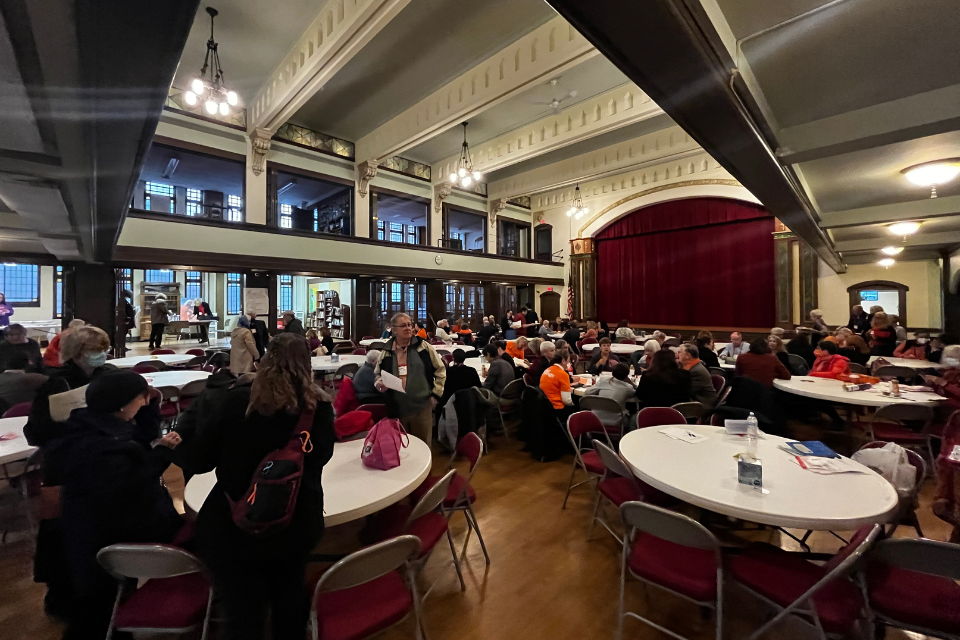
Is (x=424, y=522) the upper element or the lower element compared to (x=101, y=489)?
lower

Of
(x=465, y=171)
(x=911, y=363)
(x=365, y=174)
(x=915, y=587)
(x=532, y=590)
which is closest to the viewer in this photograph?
(x=915, y=587)

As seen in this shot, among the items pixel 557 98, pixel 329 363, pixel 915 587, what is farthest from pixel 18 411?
pixel 557 98

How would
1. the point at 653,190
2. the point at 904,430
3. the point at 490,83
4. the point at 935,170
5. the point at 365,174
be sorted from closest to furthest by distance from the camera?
the point at 904,430 < the point at 935,170 < the point at 490,83 < the point at 365,174 < the point at 653,190

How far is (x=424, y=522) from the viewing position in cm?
218

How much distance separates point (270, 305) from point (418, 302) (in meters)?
3.94

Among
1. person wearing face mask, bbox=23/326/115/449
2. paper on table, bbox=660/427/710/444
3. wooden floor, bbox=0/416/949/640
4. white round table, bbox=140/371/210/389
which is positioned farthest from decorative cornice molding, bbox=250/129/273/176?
paper on table, bbox=660/427/710/444

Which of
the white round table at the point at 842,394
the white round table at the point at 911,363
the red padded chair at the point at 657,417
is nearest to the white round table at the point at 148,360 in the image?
the red padded chair at the point at 657,417

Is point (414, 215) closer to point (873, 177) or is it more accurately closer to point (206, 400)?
point (873, 177)

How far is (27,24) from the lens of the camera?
1.15 metres

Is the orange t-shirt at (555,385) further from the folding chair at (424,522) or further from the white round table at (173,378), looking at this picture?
the white round table at (173,378)

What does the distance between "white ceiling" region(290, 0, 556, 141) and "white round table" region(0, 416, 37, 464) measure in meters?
6.47

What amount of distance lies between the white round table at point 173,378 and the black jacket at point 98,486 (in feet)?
9.71

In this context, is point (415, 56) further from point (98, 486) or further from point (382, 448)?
point (98, 486)

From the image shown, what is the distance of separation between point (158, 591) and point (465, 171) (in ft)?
28.0
